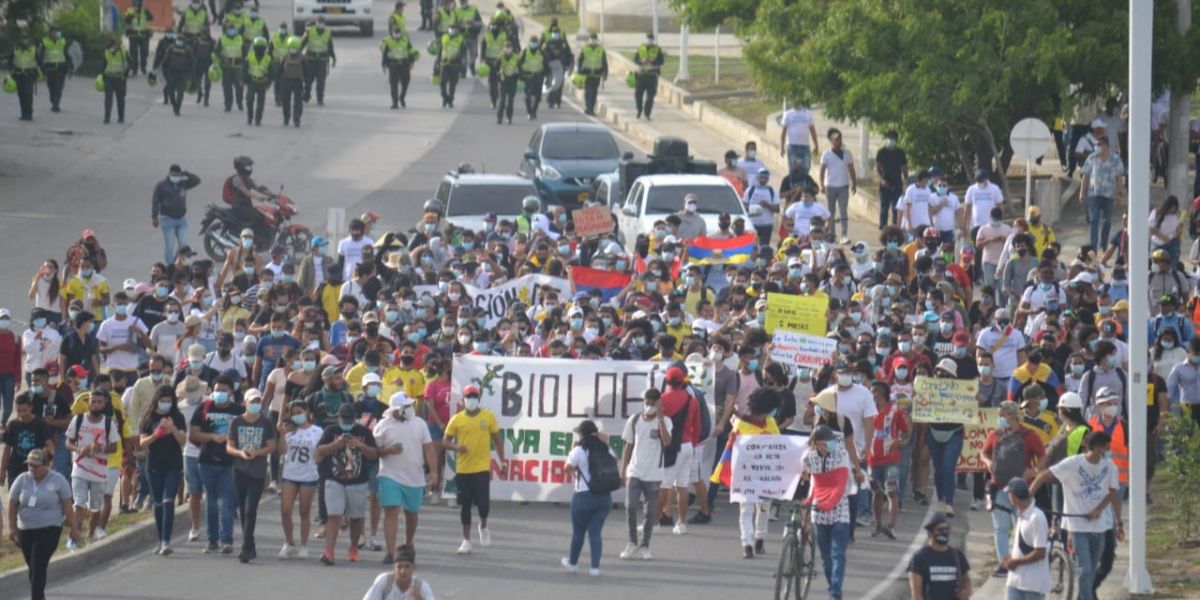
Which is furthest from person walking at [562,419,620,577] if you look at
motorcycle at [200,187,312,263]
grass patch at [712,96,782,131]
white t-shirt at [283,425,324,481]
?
grass patch at [712,96,782,131]

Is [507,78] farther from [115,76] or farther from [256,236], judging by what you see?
[256,236]

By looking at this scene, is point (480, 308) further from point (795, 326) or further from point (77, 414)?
point (77, 414)

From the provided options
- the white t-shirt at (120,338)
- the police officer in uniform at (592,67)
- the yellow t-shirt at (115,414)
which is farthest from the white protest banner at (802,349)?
the police officer in uniform at (592,67)

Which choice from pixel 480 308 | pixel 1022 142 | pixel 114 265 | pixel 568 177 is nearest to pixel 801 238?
pixel 1022 142

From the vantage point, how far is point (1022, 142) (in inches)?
1140

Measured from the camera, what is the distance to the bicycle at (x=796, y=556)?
16578 millimetres

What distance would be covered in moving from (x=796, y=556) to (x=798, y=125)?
1914 centimetres

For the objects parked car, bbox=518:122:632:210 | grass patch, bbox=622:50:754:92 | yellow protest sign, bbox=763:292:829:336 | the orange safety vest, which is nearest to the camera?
the orange safety vest

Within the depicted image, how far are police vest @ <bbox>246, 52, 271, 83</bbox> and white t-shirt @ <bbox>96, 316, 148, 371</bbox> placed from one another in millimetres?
19720

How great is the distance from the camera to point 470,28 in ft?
163

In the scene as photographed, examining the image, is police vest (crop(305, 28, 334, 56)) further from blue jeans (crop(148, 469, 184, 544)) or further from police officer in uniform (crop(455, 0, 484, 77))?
blue jeans (crop(148, 469, 184, 544))

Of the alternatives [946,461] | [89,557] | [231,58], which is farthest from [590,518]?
[231,58]

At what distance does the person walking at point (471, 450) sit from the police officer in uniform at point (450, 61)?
89.5 feet

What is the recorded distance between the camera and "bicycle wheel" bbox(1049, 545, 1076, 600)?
1650cm
